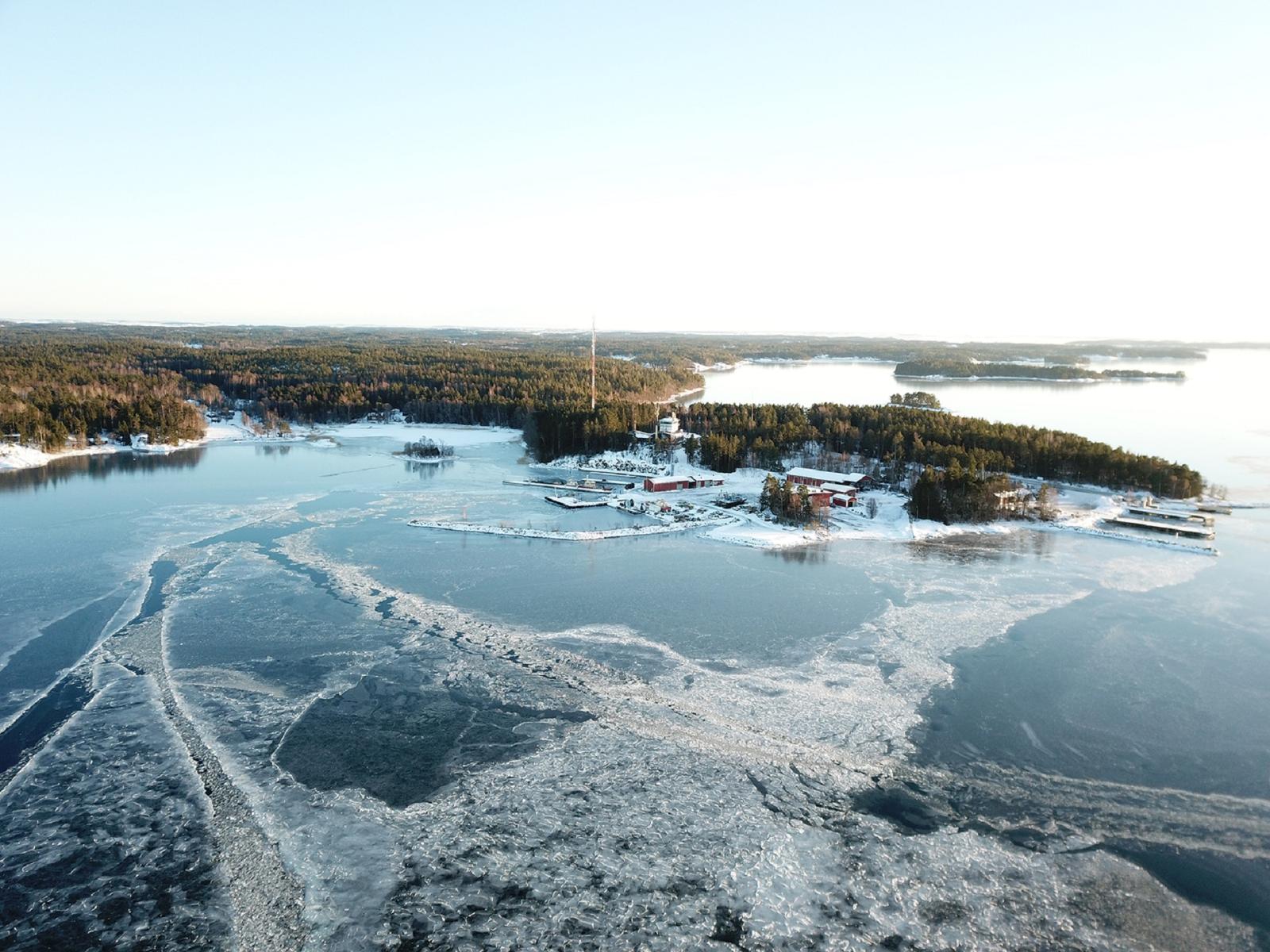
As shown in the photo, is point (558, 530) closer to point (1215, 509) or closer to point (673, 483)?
point (673, 483)

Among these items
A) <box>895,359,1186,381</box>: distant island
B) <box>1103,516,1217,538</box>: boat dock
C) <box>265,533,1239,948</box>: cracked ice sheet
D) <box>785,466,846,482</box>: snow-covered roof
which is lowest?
<box>265,533,1239,948</box>: cracked ice sheet

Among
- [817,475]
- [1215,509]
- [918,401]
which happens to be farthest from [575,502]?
[918,401]

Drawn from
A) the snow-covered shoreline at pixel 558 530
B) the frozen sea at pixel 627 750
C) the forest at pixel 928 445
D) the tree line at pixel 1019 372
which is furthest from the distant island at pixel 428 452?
the tree line at pixel 1019 372

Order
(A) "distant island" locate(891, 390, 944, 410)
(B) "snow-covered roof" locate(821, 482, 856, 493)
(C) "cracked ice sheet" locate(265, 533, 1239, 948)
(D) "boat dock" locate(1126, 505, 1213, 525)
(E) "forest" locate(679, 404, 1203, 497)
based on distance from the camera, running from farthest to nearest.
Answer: (A) "distant island" locate(891, 390, 944, 410) → (E) "forest" locate(679, 404, 1203, 497) → (B) "snow-covered roof" locate(821, 482, 856, 493) → (D) "boat dock" locate(1126, 505, 1213, 525) → (C) "cracked ice sheet" locate(265, 533, 1239, 948)

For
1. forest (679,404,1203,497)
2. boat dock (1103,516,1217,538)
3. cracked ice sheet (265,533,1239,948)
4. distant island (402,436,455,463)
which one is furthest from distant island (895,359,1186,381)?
cracked ice sheet (265,533,1239,948)

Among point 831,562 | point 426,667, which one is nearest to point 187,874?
point 426,667

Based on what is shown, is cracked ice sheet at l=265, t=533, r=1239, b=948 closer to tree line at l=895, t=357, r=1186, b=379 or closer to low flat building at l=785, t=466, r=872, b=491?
low flat building at l=785, t=466, r=872, b=491

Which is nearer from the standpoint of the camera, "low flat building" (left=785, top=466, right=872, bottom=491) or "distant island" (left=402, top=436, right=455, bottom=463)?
"low flat building" (left=785, top=466, right=872, bottom=491)
